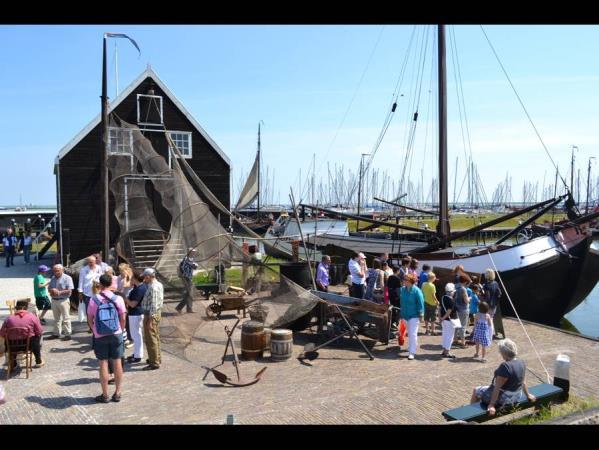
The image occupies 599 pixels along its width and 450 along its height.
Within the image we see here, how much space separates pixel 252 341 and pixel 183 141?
1755 cm

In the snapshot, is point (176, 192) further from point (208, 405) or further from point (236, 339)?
point (208, 405)

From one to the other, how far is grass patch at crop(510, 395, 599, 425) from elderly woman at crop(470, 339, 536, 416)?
0.31 meters

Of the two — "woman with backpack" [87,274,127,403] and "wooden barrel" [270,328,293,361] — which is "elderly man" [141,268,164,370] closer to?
"woman with backpack" [87,274,127,403]

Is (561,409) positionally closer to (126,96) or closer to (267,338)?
(267,338)

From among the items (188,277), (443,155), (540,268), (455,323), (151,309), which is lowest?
(455,323)

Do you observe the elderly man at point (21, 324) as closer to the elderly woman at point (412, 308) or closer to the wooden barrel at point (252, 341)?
the wooden barrel at point (252, 341)

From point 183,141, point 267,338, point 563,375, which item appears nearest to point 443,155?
point 183,141

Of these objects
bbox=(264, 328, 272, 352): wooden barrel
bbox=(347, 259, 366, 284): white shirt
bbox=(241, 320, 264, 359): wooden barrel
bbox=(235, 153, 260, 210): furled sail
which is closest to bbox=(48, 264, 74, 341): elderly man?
bbox=(241, 320, 264, 359): wooden barrel

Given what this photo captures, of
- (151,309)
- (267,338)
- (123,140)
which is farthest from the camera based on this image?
(123,140)

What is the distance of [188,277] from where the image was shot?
12.5 metres

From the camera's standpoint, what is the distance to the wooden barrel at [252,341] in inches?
412

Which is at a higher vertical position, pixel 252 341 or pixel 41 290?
pixel 41 290

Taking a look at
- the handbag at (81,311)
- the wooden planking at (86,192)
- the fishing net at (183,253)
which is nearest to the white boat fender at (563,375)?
the fishing net at (183,253)
